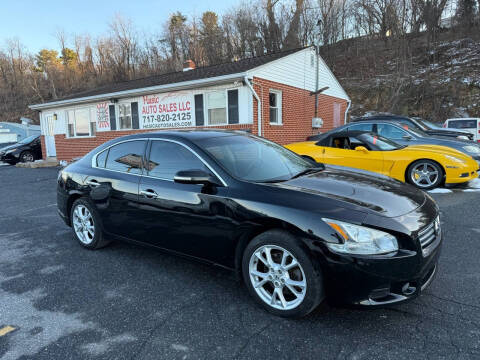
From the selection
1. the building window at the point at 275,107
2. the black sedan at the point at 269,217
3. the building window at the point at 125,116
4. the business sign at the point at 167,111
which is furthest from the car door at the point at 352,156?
the building window at the point at 125,116

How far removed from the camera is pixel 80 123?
15.7 metres

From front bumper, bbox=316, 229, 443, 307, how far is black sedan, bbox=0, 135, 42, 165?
750 inches

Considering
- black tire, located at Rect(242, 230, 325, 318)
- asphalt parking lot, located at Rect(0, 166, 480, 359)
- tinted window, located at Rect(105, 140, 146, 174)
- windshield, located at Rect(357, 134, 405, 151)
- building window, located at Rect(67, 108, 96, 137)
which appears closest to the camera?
asphalt parking lot, located at Rect(0, 166, 480, 359)

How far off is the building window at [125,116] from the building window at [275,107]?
616cm

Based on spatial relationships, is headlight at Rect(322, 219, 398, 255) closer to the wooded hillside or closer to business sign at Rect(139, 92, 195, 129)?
business sign at Rect(139, 92, 195, 129)

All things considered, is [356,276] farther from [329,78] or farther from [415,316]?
[329,78]

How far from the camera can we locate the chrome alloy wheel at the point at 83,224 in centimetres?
397

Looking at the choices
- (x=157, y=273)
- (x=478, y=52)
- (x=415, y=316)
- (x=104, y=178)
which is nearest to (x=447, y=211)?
(x=415, y=316)

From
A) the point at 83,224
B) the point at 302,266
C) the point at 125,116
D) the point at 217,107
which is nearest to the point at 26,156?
the point at 125,116

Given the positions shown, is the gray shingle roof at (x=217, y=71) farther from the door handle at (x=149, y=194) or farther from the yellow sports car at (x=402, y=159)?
the door handle at (x=149, y=194)

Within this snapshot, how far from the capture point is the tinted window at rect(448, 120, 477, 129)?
1339 centimetres

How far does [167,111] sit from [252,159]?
10194 millimetres

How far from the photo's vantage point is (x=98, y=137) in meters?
14.9

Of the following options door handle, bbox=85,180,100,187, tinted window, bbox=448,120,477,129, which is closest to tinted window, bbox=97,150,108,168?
door handle, bbox=85,180,100,187
